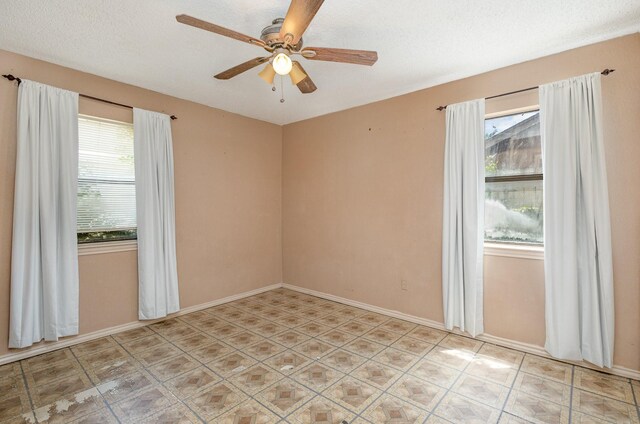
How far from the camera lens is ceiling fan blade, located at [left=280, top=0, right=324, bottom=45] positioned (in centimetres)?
160

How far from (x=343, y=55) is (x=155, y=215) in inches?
107

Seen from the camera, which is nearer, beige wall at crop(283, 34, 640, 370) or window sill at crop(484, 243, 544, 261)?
beige wall at crop(283, 34, 640, 370)

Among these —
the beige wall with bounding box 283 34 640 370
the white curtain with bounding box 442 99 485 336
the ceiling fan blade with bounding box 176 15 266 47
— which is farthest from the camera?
the white curtain with bounding box 442 99 485 336

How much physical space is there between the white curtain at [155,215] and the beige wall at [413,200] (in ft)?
6.29

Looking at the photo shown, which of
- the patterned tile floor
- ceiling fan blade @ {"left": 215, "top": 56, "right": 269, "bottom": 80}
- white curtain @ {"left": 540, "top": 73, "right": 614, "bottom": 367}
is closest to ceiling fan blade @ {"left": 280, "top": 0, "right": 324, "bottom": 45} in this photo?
ceiling fan blade @ {"left": 215, "top": 56, "right": 269, "bottom": 80}

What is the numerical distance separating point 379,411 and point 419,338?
4.24ft

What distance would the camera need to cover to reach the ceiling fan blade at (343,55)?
6.81 ft

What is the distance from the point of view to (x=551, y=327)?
2680 millimetres

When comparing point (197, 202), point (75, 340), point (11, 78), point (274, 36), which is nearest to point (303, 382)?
point (75, 340)

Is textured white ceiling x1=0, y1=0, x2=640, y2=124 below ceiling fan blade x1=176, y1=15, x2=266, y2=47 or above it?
above

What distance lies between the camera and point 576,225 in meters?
2.57

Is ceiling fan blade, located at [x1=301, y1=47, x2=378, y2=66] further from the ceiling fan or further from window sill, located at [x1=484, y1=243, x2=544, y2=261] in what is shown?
window sill, located at [x1=484, y1=243, x2=544, y2=261]

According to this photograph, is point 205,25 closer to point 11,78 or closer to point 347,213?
point 11,78

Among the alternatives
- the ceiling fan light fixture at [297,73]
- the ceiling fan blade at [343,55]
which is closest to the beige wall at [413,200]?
the ceiling fan blade at [343,55]
